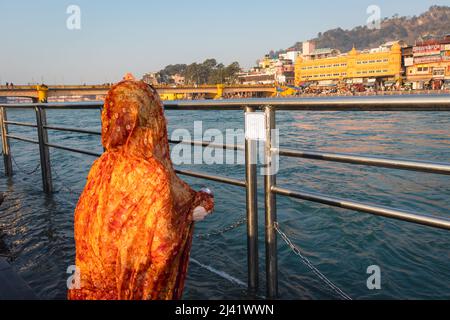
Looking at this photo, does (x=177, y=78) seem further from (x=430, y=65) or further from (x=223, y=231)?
(x=223, y=231)

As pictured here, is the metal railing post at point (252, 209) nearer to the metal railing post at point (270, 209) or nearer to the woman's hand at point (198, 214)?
the metal railing post at point (270, 209)

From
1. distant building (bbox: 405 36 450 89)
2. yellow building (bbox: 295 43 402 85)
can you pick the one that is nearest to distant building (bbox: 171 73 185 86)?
yellow building (bbox: 295 43 402 85)

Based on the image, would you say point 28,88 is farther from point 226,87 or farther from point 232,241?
point 232,241

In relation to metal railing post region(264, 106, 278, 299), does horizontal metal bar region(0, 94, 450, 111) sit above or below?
above

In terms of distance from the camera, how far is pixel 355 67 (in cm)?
11550

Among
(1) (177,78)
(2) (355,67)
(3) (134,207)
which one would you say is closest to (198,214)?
(3) (134,207)

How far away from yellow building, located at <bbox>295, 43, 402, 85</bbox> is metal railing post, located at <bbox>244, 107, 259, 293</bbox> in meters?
112

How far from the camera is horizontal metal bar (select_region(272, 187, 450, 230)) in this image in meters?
1.68

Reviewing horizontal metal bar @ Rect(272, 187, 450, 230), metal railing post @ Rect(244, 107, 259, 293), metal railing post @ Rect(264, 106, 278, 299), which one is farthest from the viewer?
metal railing post @ Rect(244, 107, 259, 293)

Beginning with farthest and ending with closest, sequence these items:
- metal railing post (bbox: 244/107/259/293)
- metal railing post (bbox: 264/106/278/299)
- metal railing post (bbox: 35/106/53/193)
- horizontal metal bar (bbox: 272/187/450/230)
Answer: metal railing post (bbox: 35/106/53/193)
metal railing post (bbox: 244/107/259/293)
metal railing post (bbox: 264/106/278/299)
horizontal metal bar (bbox: 272/187/450/230)

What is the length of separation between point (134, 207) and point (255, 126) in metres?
1.05

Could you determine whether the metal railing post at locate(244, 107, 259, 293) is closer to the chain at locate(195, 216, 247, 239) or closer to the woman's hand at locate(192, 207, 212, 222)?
the chain at locate(195, 216, 247, 239)

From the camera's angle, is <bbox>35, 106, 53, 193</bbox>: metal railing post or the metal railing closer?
the metal railing

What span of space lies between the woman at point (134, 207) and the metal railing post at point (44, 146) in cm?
397
